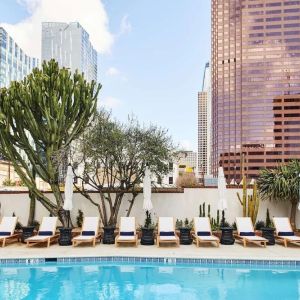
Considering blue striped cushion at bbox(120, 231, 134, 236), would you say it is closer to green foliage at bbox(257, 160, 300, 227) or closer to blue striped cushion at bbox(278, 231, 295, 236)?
blue striped cushion at bbox(278, 231, 295, 236)

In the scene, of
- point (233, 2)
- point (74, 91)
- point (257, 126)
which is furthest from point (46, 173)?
point (233, 2)

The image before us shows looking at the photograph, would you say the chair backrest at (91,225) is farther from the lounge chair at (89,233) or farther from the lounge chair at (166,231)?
the lounge chair at (166,231)

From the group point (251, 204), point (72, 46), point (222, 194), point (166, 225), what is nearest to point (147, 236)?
point (166, 225)

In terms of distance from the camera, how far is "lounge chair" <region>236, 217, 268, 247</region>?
42.1 feet

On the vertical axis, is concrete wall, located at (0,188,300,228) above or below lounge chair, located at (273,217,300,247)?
above

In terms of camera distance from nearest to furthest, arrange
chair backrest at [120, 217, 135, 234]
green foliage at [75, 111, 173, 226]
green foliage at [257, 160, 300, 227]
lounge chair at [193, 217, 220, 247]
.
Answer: lounge chair at [193, 217, 220, 247] < chair backrest at [120, 217, 135, 234] < green foliage at [75, 111, 173, 226] < green foliage at [257, 160, 300, 227]

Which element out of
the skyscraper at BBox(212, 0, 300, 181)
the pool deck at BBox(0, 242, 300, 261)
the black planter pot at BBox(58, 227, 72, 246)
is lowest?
the pool deck at BBox(0, 242, 300, 261)

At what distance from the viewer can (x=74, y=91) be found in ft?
47.9

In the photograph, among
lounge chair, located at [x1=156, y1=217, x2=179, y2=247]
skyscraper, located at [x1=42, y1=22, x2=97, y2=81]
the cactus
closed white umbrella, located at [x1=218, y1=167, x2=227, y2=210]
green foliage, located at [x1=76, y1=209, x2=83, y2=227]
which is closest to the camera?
lounge chair, located at [x1=156, y1=217, x2=179, y2=247]

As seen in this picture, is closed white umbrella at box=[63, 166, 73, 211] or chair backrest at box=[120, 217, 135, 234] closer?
chair backrest at box=[120, 217, 135, 234]

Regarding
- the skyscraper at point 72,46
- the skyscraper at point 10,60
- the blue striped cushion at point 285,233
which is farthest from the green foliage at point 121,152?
the skyscraper at point 72,46

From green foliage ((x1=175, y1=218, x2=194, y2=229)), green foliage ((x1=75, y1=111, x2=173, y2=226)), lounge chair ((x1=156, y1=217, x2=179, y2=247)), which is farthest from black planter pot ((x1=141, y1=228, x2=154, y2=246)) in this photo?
green foliage ((x1=75, y1=111, x2=173, y2=226))

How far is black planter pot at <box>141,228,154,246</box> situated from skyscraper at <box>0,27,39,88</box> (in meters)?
100

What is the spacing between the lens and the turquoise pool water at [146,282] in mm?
8539
